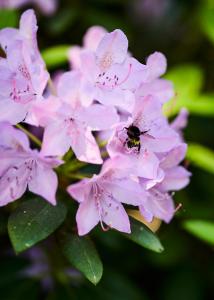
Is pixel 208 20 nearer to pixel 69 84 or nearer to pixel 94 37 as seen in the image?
pixel 94 37

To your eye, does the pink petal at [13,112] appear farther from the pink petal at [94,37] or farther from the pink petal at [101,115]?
the pink petal at [94,37]

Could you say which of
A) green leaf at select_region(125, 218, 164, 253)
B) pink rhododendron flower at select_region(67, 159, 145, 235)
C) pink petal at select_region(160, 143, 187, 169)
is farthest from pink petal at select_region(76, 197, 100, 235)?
pink petal at select_region(160, 143, 187, 169)

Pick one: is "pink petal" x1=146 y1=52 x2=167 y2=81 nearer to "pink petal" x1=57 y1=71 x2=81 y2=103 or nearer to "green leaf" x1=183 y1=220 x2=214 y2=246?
"pink petal" x1=57 y1=71 x2=81 y2=103

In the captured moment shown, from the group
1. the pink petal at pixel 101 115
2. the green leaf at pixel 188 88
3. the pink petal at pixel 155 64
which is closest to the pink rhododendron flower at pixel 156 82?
the pink petal at pixel 155 64

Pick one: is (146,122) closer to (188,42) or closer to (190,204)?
(190,204)

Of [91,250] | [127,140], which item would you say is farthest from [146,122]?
[91,250]

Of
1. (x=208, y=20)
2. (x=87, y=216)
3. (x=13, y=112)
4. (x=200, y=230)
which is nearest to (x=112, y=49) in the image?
(x=13, y=112)
